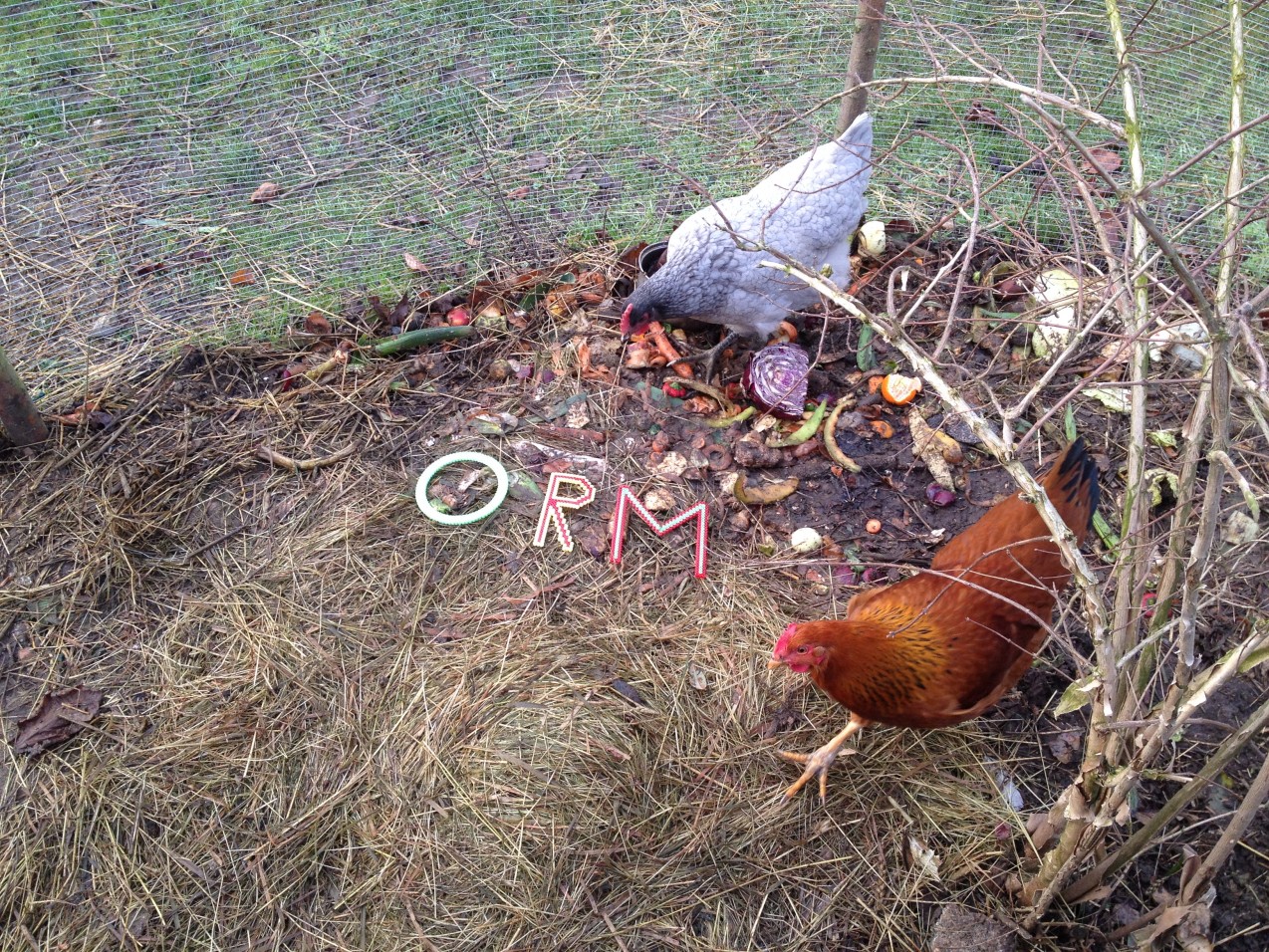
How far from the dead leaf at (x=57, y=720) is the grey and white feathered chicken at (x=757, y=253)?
2176 mm

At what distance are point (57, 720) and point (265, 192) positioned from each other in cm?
240

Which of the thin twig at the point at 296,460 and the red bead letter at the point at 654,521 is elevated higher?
the thin twig at the point at 296,460

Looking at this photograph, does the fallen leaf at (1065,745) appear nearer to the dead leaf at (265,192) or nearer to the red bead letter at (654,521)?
the red bead letter at (654,521)

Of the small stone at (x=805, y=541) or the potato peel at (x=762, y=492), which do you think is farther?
the potato peel at (x=762, y=492)

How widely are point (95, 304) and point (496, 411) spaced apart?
5.63 feet

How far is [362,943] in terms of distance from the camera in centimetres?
221

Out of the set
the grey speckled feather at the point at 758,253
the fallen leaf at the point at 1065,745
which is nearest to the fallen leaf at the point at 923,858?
the fallen leaf at the point at 1065,745

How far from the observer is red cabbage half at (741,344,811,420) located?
10.7 feet

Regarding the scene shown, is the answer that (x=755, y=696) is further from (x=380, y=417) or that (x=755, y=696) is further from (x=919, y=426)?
(x=380, y=417)

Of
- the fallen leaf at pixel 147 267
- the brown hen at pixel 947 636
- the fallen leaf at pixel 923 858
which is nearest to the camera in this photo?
the brown hen at pixel 947 636

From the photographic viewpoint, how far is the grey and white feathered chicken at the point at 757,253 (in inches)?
129

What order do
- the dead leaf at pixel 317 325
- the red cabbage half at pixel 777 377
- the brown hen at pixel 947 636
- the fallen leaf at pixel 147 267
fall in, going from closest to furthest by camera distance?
the brown hen at pixel 947 636
the red cabbage half at pixel 777 377
the dead leaf at pixel 317 325
the fallen leaf at pixel 147 267

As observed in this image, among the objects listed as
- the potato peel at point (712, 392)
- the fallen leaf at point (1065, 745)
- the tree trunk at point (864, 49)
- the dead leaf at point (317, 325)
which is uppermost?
the tree trunk at point (864, 49)

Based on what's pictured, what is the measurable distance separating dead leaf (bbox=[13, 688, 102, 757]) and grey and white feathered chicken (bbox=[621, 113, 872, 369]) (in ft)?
7.14
